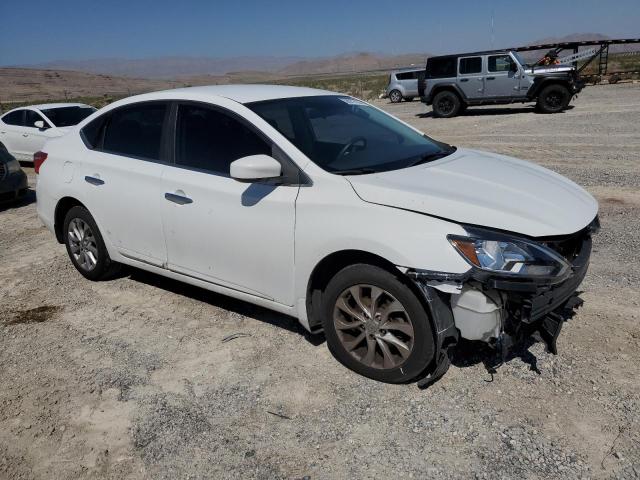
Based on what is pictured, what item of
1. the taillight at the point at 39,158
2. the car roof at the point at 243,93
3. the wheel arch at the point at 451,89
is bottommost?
the wheel arch at the point at 451,89

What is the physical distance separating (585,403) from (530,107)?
18325 mm

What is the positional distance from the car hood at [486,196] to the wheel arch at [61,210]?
9.61ft

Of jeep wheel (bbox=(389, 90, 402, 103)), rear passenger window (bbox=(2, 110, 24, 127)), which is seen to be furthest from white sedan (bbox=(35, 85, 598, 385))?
jeep wheel (bbox=(389, 90, 402, 103))

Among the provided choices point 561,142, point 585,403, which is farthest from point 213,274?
point 561,142

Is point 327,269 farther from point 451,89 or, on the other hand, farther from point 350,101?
point 451,89

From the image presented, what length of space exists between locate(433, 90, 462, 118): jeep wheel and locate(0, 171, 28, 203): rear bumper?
13385mm

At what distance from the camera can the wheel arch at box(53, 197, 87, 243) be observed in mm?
5059

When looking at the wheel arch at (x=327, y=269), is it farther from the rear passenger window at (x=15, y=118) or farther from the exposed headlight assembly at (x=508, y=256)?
the rear passenger window at (x=15, y=118)

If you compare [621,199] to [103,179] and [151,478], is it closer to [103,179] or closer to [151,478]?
[103,179]

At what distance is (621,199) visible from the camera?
7.12m

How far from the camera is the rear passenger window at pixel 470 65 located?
18030mm

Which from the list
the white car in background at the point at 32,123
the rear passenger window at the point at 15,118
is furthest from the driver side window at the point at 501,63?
the rear passenger window at the point at 15,118

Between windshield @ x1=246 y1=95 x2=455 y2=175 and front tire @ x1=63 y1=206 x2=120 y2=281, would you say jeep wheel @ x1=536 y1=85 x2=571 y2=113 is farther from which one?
front tire @ x1=63 y1=206 x2=120 y2=281

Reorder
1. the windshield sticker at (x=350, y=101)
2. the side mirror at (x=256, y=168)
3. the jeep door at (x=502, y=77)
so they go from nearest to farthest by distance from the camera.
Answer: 1. the side mirror at (x=256, y=168)
2. the windshield sticker at (x=350, y=101)
3. the jeep door at (x=502, y=77)
